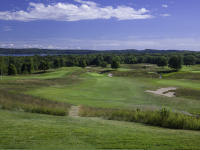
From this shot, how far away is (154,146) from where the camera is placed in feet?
22.2

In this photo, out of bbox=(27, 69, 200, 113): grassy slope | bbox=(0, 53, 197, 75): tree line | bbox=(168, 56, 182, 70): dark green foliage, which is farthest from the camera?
bbox=(0, 53, 197, 75): tree line

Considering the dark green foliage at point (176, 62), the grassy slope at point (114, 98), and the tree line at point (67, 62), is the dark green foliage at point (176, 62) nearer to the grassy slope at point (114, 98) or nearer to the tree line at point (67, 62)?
the tree line at point (67, 62)

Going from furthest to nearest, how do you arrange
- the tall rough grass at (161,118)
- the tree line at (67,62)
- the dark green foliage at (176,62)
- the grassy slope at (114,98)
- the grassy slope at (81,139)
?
the tree line at (67,62), the dark green foliage at (176,62), the grassy slope at (114,98), the tall rough grass at (161,118), the grassy slope at (81,139)

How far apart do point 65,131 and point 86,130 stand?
95cm

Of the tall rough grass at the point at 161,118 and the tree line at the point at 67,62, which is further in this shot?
the tree line at the point at 67,62

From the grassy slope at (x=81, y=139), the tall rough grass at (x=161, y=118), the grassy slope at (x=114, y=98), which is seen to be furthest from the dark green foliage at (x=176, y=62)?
the grassy slope at (x=81, y=139)

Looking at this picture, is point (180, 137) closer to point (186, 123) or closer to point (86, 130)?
point (186, 123)

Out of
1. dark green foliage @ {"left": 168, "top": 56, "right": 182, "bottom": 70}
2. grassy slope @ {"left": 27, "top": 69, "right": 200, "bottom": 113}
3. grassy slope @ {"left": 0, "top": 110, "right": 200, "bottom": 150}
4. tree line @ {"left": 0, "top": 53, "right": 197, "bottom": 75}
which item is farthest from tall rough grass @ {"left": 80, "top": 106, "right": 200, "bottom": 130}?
dark green foliage @ {"left": 168, "top": 56, "right": 182, "bottom": 70}

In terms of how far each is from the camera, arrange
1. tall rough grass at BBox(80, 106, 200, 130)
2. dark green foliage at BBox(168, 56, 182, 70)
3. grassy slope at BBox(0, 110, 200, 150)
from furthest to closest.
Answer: dark green foliage at BBox(168, 56, 182, 70) < tall rough grass at BBox(80, 106, 200, 130) < grassy slope at BBox(0, 110, 200, 150)

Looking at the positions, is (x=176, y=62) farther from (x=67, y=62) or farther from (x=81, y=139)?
(x=81, y=139)

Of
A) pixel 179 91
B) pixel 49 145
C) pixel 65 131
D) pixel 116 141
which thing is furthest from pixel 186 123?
pixel 179 91

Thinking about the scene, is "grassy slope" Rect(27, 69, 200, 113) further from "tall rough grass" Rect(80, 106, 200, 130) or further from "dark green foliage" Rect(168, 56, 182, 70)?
"dark green foliage" Rect(168, 56, 182, 70)

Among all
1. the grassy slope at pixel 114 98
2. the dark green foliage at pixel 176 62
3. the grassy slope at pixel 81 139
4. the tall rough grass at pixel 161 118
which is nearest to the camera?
the grassy slope at pixel 81 139

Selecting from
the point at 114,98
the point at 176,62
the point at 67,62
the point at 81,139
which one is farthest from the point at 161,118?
the point at 67,62
